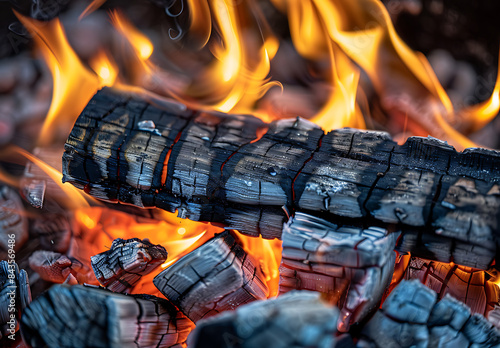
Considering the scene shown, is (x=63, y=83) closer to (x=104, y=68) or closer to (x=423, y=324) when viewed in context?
(x=104, y=68)

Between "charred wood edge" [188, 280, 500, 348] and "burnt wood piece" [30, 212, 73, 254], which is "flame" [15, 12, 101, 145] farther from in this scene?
"charred wood edge" [188, 280, 500, 348]

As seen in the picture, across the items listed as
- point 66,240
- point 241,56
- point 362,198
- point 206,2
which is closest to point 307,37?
point 241,56

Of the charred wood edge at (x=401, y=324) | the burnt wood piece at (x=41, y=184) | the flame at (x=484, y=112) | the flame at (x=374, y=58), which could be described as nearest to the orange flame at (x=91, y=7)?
the burnt wood piece at (x=41, y=184)

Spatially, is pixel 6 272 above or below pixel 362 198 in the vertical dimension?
below

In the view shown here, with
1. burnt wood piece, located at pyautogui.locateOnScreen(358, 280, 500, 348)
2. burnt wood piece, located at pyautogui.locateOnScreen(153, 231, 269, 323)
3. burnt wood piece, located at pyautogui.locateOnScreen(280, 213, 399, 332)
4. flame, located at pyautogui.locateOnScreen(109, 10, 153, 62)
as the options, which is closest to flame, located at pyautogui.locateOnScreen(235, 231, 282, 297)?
burnt wood piece, located at pyautogui.locateOnScreen(153, 231, 269, 323)

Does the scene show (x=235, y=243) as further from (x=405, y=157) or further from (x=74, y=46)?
(x=74, y=46)

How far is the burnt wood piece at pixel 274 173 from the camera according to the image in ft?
4.31

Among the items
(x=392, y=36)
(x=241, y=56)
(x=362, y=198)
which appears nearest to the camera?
(x=362, y=198)

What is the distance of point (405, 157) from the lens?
4.83 feet

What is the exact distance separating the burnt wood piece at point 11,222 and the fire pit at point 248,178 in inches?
0.4

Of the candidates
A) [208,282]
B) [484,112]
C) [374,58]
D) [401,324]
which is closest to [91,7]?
[374,58]

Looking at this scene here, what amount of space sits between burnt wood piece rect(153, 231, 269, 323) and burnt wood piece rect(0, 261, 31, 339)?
2.02ft

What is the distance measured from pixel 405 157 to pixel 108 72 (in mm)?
1906

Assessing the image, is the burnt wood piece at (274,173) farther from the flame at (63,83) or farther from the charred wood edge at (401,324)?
the flame at (63,83)
